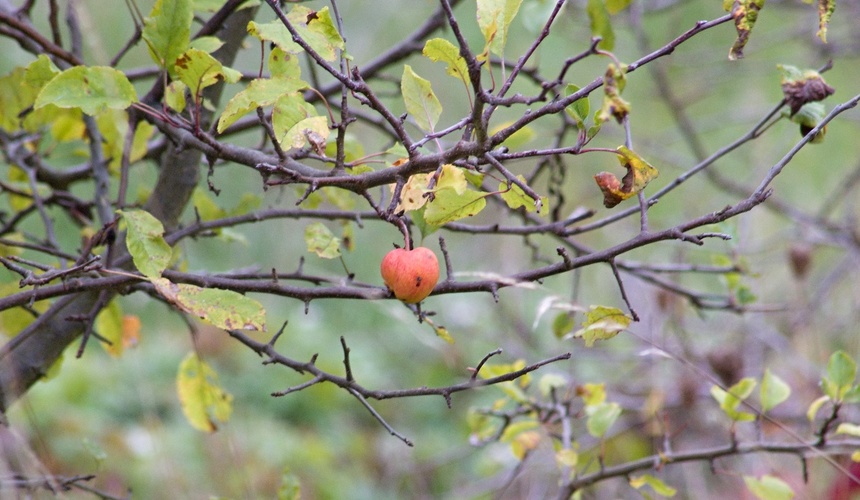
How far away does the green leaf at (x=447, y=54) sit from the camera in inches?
28.8

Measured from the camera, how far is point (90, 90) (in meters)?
0.81

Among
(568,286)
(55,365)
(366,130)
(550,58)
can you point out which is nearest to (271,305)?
(366,130)

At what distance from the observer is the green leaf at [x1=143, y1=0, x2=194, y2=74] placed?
826 mm

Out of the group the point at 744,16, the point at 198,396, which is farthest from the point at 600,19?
the point at 198,396

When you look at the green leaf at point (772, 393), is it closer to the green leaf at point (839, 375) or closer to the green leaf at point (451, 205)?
the green leaf at point (839, 375)

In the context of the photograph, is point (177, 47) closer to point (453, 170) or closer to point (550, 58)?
point (453, 170)

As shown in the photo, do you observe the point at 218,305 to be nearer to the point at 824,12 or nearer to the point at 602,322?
the point at 602,322

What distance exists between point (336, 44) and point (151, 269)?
11.3 inches

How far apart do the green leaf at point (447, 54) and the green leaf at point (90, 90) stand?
0.32 metres

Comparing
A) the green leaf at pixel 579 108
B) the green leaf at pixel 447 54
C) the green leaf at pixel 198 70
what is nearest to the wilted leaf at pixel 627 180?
the green leaf at pixel 579 108

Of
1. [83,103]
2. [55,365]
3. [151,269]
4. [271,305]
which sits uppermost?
[83,103]

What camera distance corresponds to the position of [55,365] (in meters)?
1.21

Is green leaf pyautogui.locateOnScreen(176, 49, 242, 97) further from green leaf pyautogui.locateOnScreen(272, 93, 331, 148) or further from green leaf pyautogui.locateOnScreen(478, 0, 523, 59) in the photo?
green leaf pyautogui.locateOnScreen(478, 0, 523, 59)

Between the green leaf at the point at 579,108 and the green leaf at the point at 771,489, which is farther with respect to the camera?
the green leaf at the point at 771,489
